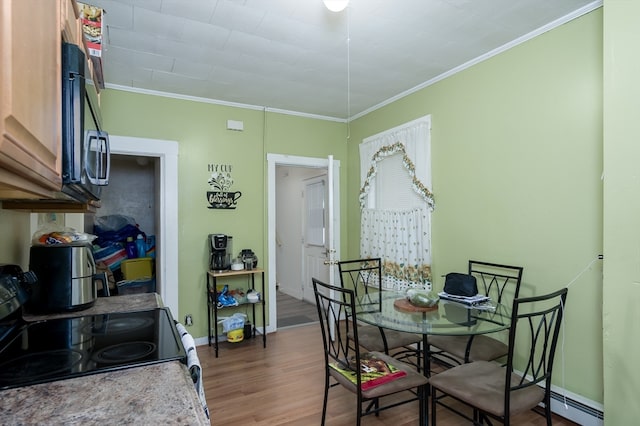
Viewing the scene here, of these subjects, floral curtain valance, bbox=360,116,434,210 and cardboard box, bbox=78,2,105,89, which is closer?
cardboard box, bbox=78,2,105,89

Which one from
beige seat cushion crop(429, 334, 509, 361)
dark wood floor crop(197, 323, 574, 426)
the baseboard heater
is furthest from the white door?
the baseboard heater

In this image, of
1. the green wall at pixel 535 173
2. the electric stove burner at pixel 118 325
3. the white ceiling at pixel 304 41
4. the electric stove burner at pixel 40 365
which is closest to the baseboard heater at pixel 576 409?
the green wall at pixel 535 173

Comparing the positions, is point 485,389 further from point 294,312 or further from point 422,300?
point 294,312

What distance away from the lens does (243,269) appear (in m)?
3.76

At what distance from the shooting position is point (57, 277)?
5.32 ft

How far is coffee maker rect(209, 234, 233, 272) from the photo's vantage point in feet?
12.0

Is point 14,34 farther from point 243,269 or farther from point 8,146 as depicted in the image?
point 243,269

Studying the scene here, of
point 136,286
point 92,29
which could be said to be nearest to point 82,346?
point 92,29

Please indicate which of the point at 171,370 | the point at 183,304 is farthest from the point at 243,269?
the point at 171,370

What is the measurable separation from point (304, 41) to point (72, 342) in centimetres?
231

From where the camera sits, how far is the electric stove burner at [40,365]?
101 centimetres

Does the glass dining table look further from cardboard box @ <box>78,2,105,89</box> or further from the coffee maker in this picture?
cardboard box @ <box>78,2,105,89</box>

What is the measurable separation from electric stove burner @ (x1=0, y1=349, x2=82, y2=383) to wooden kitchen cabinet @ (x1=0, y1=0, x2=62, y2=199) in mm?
550

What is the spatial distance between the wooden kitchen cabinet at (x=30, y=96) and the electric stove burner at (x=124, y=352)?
1.88 feet
